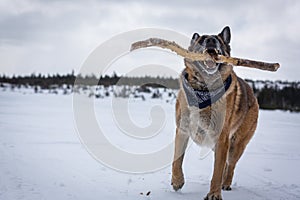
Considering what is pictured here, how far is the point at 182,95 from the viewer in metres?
4.20

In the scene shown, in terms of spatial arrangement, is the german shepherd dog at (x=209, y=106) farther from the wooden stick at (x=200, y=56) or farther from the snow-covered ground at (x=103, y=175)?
the snow-covered ground at (x=103, y=175)

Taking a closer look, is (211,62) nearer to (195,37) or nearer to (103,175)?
(195,37)

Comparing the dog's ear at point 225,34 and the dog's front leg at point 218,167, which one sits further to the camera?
the dog's ear at point 225,34

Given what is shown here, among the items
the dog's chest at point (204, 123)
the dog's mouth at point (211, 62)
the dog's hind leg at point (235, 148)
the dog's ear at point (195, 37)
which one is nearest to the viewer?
the dog's mouth at point (211, 62)

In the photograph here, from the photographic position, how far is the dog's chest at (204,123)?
3.98 m

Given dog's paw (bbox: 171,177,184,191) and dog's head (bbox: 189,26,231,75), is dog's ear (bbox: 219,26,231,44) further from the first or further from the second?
dog's paw (bbox: 171,177,184,191)

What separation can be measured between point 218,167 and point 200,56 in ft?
4.12

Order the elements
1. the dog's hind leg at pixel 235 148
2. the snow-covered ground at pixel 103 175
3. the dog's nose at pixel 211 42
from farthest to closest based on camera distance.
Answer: the dog's hind leg at pixel 235 148
the dog's nose at pixel 211 42
the snow-covered ground at pixel 103 175

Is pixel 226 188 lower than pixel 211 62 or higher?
lower

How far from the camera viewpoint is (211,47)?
405 centimetres

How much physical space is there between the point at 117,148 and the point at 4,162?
7.30 ft

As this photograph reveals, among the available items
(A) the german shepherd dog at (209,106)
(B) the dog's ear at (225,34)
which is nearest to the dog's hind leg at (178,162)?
(A) the german shepherd dog at (209,106)

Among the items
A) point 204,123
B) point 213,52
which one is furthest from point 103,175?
point 213,52

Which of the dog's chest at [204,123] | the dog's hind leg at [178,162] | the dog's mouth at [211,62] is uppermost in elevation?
the dog's mouth at [211,62]
